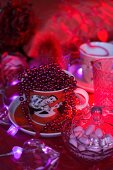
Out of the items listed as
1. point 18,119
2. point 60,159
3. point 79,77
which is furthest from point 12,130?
point 79,77

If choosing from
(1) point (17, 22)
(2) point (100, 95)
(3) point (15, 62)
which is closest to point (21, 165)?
(2) point (100, 95)

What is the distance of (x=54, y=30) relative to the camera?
1442mm

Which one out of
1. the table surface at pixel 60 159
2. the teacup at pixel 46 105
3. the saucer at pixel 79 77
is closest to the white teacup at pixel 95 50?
the saucer at pixel 79 77

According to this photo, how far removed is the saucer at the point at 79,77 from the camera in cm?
89

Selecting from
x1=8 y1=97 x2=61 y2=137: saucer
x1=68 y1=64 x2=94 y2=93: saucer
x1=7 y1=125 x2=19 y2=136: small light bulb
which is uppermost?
x1=68 y1=64 x2=94 y2=93: saucer

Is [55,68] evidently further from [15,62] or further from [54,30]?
[54,30]

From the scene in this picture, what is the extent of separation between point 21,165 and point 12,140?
9cm

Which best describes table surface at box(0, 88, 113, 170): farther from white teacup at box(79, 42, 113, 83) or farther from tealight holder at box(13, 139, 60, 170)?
white teacup at box(79, 42, 113, 83)

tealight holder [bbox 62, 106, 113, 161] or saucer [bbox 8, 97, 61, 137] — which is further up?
tealight holder [bbox 62, 106, 113, 161]

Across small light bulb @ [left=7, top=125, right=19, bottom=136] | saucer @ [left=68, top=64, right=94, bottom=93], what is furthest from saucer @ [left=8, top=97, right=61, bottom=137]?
saucer @ [left=68, top=64, right=94, bottom=93]

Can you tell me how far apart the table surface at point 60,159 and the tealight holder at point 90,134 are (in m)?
0.02

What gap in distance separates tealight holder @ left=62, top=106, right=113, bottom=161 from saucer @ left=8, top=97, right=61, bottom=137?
0.05 m

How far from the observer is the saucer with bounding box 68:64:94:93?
89 centimetres

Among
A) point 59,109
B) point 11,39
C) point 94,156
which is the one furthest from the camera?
point 11,39
